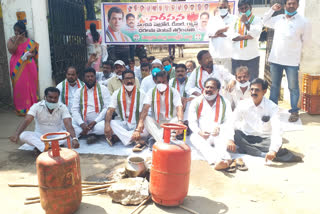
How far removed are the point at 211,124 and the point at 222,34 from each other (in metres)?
2.37

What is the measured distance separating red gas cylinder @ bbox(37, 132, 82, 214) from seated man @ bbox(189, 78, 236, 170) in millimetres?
1864

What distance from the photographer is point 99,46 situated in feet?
27.8

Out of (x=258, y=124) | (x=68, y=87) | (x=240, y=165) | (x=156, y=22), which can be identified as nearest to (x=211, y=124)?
(x=258, y=124)

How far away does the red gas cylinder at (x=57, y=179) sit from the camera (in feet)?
8.19

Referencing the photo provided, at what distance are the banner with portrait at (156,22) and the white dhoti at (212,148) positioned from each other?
3.94 meters

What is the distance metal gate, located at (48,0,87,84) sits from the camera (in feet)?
22.6

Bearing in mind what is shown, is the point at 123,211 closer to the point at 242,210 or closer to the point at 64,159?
the point at 64,159

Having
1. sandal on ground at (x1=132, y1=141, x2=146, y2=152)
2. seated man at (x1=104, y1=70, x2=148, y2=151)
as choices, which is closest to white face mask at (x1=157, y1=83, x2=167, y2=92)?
seated man at (x1=104, y1=70, x2=148, y2=151)

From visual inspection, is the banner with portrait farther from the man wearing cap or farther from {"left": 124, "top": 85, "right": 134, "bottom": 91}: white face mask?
{"left": 124, "top": 85, "right": 134, "bottom": 91}: white face mask

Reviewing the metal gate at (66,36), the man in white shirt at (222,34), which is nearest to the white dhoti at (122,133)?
the man in white shirt at (222,34)

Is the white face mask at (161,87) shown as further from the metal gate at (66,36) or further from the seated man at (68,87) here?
the metal gate at (66,36)

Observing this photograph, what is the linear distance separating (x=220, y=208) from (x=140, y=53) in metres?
8.29

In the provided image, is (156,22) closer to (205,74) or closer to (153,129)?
(205,74)

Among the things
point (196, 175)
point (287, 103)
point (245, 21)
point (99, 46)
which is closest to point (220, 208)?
point (196, 175)
